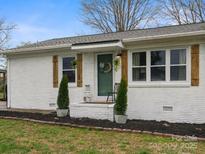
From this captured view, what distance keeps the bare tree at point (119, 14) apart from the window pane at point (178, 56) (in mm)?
18188

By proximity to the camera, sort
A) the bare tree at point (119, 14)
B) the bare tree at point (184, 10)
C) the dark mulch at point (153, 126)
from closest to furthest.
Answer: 1. the dark mulch at point (153, 126)
2. the bare tree at point (184, 10)
3. the bare tree at point (119, 14)

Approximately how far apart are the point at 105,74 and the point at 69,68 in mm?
1623

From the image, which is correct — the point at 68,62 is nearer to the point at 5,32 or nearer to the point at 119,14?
the point at 119,14

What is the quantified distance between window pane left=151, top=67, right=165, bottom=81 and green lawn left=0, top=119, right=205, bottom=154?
9.61 ft

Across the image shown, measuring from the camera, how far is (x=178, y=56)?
9.79m

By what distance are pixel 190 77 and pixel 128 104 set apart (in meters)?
2.40

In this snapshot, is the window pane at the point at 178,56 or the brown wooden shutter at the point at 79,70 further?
the brown wooden shutter at the point at 79,70

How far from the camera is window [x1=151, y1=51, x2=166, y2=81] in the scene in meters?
10.1

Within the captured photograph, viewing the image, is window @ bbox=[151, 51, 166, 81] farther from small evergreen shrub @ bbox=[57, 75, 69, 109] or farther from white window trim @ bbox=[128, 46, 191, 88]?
Result: small evergreen shrub @ bbox=[57, 75, 69, 109]

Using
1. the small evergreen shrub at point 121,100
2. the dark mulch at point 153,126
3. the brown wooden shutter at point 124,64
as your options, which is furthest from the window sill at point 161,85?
the dark mulch at point 153,126

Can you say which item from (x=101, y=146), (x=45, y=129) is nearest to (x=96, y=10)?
(x=45, y=129)

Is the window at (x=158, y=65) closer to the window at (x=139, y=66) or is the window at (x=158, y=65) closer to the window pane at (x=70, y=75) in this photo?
the window at (x=139, y=66)

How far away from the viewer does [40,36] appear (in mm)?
29625

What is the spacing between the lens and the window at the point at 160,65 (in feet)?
31.9
